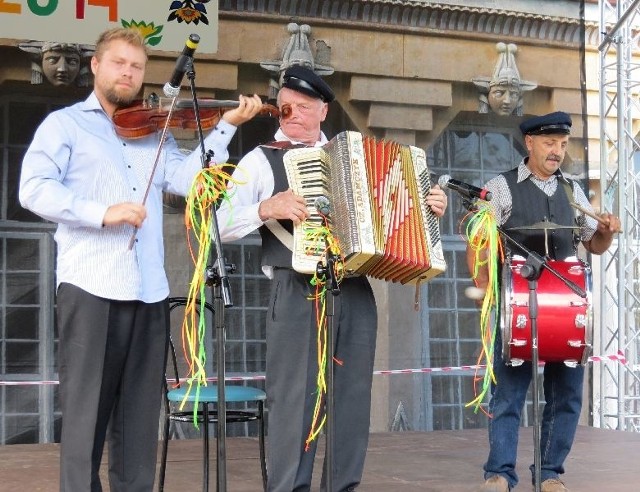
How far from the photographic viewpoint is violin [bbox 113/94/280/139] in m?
3.17

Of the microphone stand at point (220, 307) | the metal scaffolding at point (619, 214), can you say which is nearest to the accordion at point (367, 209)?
the microphone stand at point (220, 307)

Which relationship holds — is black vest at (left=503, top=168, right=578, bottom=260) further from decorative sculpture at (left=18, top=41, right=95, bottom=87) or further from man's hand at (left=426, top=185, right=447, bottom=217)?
decorative sculpture at (left=18, top=41, right=95, bottom=87)

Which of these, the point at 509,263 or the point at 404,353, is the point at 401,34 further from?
the point at 509,263

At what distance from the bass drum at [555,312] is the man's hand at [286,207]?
115cm

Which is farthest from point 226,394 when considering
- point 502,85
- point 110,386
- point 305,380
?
point 502,85

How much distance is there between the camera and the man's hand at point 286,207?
3.54 m

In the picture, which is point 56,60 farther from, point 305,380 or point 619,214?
point 619,214

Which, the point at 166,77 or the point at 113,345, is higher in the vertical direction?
the point at 166,77

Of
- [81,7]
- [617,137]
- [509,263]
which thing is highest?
[81,7]

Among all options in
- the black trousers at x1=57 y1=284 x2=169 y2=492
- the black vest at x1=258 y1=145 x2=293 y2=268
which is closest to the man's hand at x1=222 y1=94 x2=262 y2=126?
the black vest at x1=258 y1=145 x2=293 y2=268

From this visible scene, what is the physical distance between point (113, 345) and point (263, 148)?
0.99 metres

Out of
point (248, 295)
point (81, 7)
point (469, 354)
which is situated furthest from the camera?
point (469, 354)

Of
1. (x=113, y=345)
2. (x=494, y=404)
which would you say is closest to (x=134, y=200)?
(x=113, y=345)

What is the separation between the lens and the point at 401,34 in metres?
7.12
